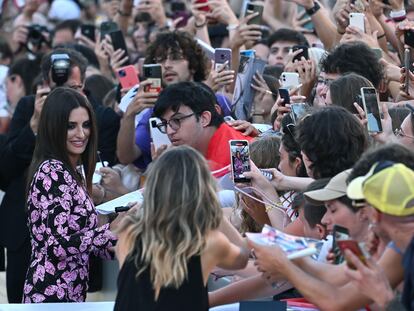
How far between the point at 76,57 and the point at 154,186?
365cm

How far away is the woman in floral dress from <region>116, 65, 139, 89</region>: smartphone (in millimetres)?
2313

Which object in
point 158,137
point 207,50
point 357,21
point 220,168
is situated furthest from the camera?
point 207,50

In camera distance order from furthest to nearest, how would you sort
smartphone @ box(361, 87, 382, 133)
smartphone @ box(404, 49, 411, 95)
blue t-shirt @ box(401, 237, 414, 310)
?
smartphone @ box(404, 49, 411, 95) → smartphone @ box(361, 87, 382, 133) → blue t-shirt @ box(401, 237, 414, 310)

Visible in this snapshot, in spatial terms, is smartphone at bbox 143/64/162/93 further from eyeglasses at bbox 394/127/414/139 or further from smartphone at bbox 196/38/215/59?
eyeglasses at bbox 394/127/414/139

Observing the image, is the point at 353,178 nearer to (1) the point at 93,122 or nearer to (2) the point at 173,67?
(1) the point at 93,122

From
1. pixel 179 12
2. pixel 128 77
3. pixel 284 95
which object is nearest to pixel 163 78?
pixel 128 77

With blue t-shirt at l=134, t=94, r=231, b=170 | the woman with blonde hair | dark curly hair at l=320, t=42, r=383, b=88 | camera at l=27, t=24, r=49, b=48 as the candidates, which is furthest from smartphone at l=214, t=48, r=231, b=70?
camera at l=27, t=24, r=49, b=48

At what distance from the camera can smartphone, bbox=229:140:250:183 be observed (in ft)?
19.8

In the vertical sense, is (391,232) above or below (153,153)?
above

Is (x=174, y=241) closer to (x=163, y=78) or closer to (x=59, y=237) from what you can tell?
(x=59, y=237)

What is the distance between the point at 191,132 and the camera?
6953 millimetres

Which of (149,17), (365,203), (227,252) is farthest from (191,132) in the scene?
(149,17)

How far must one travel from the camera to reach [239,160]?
6.06 metres

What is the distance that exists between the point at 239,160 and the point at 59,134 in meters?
1.19
